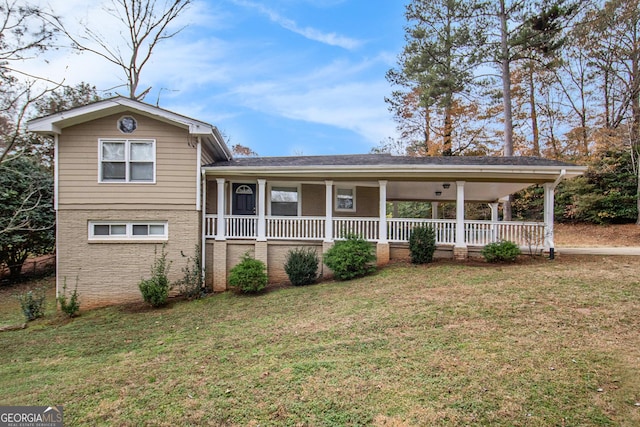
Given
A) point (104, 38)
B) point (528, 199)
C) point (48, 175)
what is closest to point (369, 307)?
point (48, 175)

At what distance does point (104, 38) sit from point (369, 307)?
18.0 meters

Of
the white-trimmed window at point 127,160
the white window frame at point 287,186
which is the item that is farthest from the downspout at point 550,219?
the white-trimmed window at point 127,160

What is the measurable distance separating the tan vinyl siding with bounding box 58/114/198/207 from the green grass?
3.46 metres

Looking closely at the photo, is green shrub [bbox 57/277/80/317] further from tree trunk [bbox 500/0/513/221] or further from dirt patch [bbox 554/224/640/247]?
dirt patch [bbox 554/224/640/247]

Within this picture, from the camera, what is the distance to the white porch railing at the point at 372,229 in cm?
1001

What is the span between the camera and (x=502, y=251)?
30.5 ft

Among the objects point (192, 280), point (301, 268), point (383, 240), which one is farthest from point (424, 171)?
point (192, 280)

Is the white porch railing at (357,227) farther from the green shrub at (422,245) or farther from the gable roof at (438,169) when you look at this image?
the gable roof at (438,169)

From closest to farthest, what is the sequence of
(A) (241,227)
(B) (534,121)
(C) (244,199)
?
(A) (241,227)
(C) (244,199)
(B) (534,121)

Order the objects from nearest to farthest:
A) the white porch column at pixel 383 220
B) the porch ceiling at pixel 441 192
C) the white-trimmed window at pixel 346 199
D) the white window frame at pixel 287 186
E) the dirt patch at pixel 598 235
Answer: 1. the white porch column at pixel 383 220
2. the white window frame at pixel 287 186
3. the white-trimmed window at pixel 346 199
4. the porch ceiling at pixel 441 192
5. the dirt patch at pixel 598 235

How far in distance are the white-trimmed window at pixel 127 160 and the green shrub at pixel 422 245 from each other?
8129 millimetres

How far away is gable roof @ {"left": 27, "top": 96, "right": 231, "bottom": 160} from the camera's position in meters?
8.89

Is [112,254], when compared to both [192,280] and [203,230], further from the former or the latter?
[203,230]

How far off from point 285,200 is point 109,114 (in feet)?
19.8
